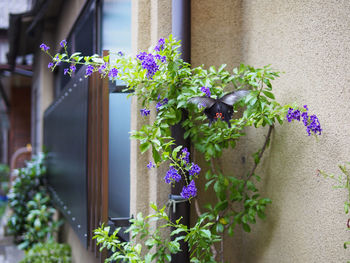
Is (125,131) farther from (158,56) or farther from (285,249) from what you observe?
(285,249)

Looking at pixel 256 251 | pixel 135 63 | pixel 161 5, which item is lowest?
pixel 256 251

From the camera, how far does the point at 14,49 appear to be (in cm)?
848

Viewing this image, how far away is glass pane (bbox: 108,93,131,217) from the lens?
315 cm

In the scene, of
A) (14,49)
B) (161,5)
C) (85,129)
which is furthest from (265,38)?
(14,49)

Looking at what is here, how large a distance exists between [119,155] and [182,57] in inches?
46.0

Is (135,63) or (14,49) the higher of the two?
(14,49)

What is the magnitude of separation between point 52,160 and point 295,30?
456 cm

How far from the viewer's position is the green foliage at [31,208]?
5.80 meters

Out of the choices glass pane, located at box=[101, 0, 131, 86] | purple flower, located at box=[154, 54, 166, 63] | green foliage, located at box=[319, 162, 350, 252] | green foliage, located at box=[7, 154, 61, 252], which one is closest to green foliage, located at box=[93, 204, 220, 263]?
green foliage, located at box=[319, 162, 350, 252]

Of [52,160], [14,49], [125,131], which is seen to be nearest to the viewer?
[125,131]

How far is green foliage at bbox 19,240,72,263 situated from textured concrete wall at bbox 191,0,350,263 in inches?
110

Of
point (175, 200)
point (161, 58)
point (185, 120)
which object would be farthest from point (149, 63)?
point (175, 200)

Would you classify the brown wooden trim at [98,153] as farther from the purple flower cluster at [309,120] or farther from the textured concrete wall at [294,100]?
the purple flower cluster at [309,120]

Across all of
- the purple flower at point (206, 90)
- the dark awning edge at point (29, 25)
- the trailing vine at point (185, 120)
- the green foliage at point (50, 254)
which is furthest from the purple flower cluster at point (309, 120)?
the dark awning edge at point (29, 25)
